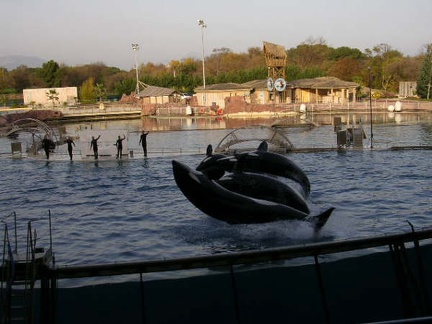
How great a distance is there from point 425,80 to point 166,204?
215 ft

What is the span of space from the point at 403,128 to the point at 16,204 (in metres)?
37.5

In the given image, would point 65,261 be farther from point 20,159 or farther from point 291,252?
point 20,159

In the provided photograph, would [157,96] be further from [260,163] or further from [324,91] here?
[260,163]

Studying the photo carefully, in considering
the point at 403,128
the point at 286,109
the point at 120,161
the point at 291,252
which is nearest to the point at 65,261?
the point at 291,252

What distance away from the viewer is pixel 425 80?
77.2 metres

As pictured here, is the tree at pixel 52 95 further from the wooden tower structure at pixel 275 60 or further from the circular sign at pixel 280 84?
the circular sign at pixel 280 84

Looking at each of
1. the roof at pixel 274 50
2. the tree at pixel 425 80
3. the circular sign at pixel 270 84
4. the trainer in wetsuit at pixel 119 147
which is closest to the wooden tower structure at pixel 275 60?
the roof at pixel 274 50

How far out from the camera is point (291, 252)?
27.0 ft

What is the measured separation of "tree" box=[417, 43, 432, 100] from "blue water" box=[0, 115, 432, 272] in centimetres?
4775

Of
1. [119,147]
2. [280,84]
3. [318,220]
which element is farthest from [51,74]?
[318,220]

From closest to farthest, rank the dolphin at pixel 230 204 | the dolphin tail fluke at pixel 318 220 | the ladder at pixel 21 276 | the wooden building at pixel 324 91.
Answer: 1. the ladder at pixel 21 276
2. the dolphin at pixel 230 204
3. the dolphin tail fluke at pixel 318 220
4. the wooden building at pixel 324 91

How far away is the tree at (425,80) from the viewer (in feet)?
245

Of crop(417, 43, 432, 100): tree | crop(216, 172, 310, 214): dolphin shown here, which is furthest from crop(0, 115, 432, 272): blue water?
crop(417, 43, 432, 100): tree

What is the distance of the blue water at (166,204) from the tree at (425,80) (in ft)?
157
